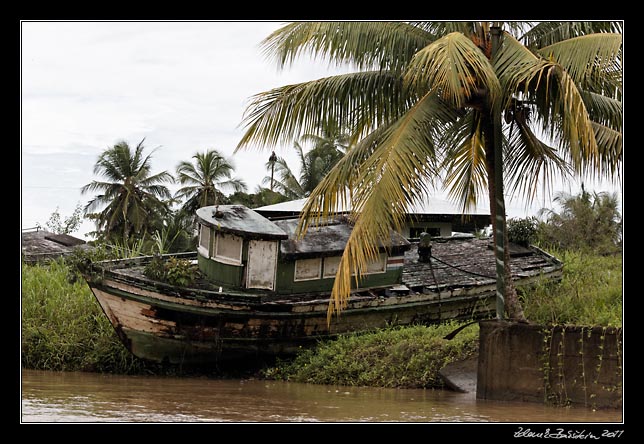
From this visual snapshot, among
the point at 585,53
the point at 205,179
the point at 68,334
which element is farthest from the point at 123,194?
the point at 585,53

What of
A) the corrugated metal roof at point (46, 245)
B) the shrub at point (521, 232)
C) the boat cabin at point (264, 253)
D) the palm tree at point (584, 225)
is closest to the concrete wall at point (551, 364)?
the boat cabin at point (264, 253)

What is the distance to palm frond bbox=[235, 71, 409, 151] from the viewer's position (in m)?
13.8

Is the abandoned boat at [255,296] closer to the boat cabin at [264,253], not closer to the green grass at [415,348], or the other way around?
the boat cabin at [264,253]

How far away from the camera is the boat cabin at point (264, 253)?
1620 centimetres

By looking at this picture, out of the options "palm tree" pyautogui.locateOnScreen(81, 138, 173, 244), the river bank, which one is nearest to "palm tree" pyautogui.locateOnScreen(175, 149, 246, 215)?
"palm tree" pyautogui.locateOnScreen(81, 138, 173, 244)

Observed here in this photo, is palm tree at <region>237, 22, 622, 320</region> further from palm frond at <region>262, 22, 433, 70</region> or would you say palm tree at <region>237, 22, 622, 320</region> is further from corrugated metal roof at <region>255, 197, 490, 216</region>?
corrugated metal roof at <region>255, 197, 490, 216</region>

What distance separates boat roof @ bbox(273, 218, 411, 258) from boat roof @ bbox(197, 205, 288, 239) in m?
0.44

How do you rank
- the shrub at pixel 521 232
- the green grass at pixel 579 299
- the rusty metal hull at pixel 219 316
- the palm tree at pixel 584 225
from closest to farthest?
the rusty metal hull at pixel 219 316, the green grass at pixel 579 299, the shrub at pixel 521 232, the palm tree at pixel 584 225

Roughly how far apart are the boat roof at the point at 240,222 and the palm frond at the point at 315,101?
2676 millimetres

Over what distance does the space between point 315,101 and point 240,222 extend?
11.5ft

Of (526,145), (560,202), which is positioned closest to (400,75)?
(526,145)

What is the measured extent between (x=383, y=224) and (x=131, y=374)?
→ 24.9ft

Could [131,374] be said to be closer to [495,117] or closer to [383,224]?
[383,224]

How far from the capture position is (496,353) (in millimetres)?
12453
